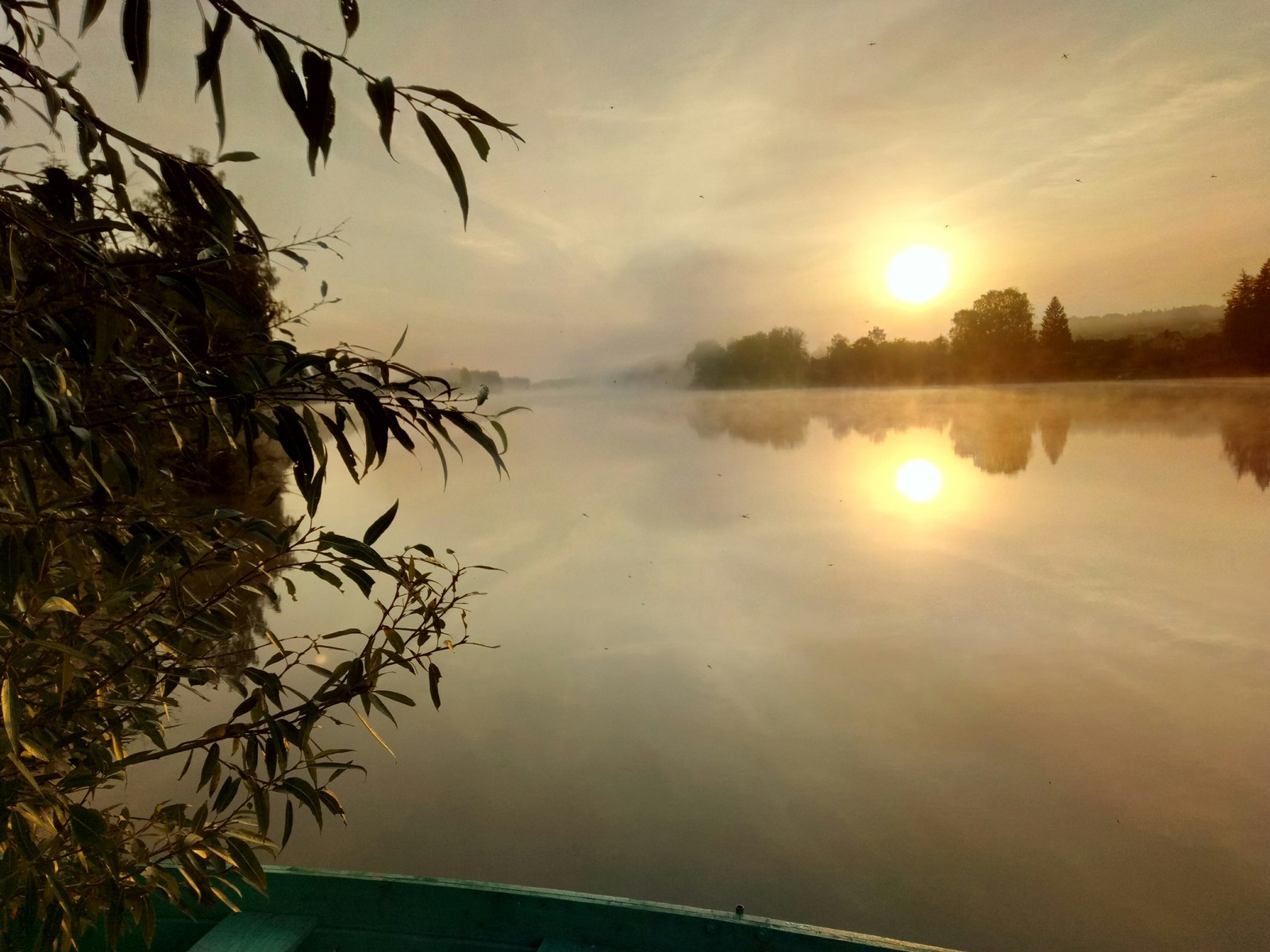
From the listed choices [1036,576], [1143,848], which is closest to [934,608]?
[1036,576]

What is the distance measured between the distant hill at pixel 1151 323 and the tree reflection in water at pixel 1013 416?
17.0 inches

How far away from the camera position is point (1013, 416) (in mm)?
7203

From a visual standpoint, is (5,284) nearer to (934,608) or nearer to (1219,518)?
(934,608)

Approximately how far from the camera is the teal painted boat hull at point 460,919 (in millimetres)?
1266

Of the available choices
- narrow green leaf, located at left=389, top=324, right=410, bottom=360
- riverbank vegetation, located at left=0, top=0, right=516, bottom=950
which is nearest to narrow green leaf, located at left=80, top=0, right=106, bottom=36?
riverbank vegetation, located at left=0, top=0, right=516, bottom=950

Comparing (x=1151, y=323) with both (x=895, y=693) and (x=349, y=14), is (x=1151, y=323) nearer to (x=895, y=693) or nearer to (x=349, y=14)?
(x=895, y=693)

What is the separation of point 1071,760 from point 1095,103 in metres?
3.82

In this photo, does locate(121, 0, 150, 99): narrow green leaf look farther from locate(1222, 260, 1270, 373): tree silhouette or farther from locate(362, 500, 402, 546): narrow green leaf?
locate(1222, 260, 1270, 373): tree silhouette

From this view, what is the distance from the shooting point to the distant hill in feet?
17.5

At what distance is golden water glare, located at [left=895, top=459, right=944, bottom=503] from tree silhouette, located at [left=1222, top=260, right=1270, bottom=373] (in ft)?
8.11

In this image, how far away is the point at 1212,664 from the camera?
12.1 ft

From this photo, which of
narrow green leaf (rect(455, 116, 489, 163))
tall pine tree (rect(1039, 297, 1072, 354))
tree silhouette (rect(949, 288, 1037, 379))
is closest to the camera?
narrow green leaf (rect(455, 116, 489, 163))

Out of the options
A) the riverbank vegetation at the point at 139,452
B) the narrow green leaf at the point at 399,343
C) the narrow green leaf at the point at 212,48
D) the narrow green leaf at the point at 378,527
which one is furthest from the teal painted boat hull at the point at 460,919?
the narrow green leaf at the point at 212,48

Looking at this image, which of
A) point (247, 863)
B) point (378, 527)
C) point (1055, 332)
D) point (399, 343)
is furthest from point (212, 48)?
point (1055, 332)
